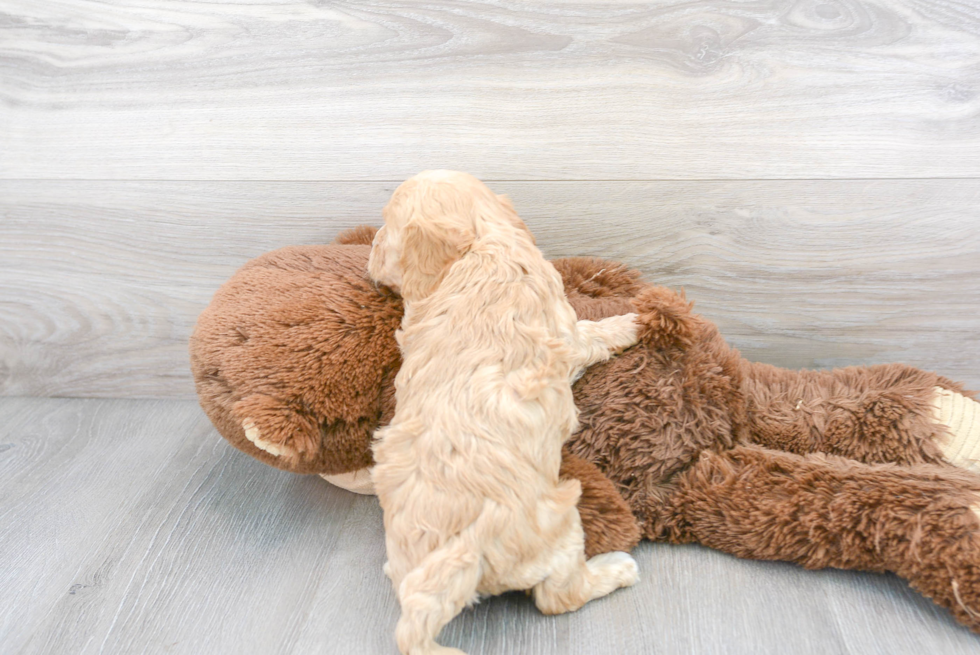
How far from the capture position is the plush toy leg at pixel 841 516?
2.82ft

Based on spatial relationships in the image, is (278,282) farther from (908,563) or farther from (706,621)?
(908,563)

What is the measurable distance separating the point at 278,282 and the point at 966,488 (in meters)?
0.99

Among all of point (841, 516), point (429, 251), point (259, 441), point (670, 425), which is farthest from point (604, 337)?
point (259, 441)

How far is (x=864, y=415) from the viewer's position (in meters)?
1.05

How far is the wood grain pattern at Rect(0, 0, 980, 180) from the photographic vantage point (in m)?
1.09

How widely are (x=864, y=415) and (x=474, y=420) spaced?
0.64m

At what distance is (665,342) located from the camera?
100 centimetres

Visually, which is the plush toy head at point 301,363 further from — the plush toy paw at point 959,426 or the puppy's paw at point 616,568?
the plush toy paw at point 959,426

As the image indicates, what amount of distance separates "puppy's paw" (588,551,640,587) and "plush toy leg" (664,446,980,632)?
10cm

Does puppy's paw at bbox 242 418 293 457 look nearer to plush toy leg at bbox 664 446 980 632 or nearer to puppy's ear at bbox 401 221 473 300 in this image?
puppy's ear at bbox 401 221 473 300

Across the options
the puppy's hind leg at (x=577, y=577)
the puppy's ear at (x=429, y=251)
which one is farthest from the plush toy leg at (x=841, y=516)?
the puppy's ear at (x=429, y=251)

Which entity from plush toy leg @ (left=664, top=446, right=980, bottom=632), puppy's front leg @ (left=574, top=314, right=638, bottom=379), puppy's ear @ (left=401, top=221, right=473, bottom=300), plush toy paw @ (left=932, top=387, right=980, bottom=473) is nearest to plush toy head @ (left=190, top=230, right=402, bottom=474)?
puppy's ear @ (left=401, top=221, right=473, bottom=300)

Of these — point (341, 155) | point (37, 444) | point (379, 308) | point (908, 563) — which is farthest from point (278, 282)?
point (908, 563)

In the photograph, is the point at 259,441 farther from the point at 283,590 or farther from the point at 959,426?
the point at 959,426
